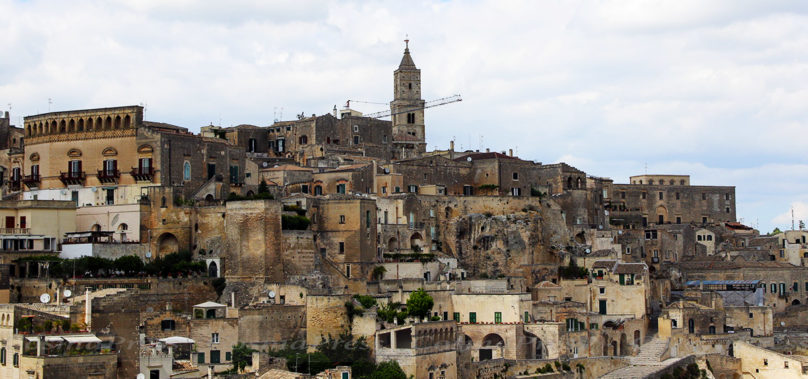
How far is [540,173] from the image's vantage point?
8350 cm

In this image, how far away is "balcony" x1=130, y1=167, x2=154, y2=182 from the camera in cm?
6569

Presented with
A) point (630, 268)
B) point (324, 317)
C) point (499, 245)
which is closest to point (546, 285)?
point (499, 245)

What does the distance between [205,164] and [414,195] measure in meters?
12.1

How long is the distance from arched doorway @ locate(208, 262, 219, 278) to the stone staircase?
1986cm

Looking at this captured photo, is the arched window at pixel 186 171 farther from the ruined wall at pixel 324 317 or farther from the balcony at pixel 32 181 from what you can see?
the ruined wall at pixel 324 317

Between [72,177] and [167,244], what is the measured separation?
22.8 ft

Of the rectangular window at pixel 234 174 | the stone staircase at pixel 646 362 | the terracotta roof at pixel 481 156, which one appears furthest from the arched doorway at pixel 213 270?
the terracotta roof at pixel 481 156

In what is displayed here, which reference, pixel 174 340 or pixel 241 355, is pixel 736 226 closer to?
pixel 241 355

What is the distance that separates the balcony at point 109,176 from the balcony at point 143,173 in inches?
34.5

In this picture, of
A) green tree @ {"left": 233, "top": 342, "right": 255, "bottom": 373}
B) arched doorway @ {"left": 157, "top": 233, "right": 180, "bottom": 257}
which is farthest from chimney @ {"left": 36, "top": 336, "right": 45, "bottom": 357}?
arched doorway @ {"left": 157, "top": 233, "right": 180, "bottom": 257}

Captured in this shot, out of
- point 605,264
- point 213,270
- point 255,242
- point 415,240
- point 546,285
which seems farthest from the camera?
point 605,264

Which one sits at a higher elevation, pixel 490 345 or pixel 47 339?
pixel 47 339

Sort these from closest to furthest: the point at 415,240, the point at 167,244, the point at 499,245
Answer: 1. the point at 167,244
2. the point at 415,240
3. the point at 499,245

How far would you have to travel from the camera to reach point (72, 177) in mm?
66688
